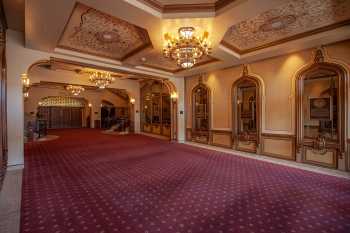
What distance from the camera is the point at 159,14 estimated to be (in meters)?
3.36

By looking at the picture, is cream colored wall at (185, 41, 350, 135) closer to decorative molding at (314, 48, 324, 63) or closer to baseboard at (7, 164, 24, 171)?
decorative molding at (314, 48, 324, 63)

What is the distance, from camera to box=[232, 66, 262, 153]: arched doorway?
249 inches

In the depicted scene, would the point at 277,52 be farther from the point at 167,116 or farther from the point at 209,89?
the point at 167,116

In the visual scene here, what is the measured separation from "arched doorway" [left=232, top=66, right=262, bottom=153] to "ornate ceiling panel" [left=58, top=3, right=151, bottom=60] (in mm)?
3902

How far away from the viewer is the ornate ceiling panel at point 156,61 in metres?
5.78

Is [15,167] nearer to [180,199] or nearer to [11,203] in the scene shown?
[11,203]

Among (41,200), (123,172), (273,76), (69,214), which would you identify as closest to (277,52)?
(273,76)

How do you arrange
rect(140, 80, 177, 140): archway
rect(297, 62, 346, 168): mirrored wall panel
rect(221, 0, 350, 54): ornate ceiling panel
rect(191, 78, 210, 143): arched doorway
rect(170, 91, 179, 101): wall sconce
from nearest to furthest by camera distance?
rect(221, 0, 350, 54): ornate ceiling panel < rect(297, 62, 346, 168): mirrored wall panel < rect(191, 78, 210, 143): arched doorway < rect(170, 91, 179, 101): wall sconce < rect(140, 80, 177, 140): archway

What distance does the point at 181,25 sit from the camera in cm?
371

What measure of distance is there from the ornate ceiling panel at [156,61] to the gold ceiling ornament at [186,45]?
1.64 metres

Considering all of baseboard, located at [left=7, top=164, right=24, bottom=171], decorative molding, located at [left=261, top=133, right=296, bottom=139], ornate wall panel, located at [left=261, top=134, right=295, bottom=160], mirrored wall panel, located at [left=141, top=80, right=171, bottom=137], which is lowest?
baseboard, located at [left=7, top=164, right=24, bottom=171]

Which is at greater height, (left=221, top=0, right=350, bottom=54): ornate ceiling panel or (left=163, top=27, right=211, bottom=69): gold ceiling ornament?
(left=221, top=0, right=350, bottom=54): ornate ceiling panel

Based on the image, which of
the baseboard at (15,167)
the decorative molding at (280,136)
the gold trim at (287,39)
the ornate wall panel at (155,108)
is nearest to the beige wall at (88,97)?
the ornate wall panel at (155,108)

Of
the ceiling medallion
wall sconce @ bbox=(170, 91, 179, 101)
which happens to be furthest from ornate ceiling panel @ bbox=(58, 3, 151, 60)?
wall sconce @ bbox=(170, 91, 179, 101)
